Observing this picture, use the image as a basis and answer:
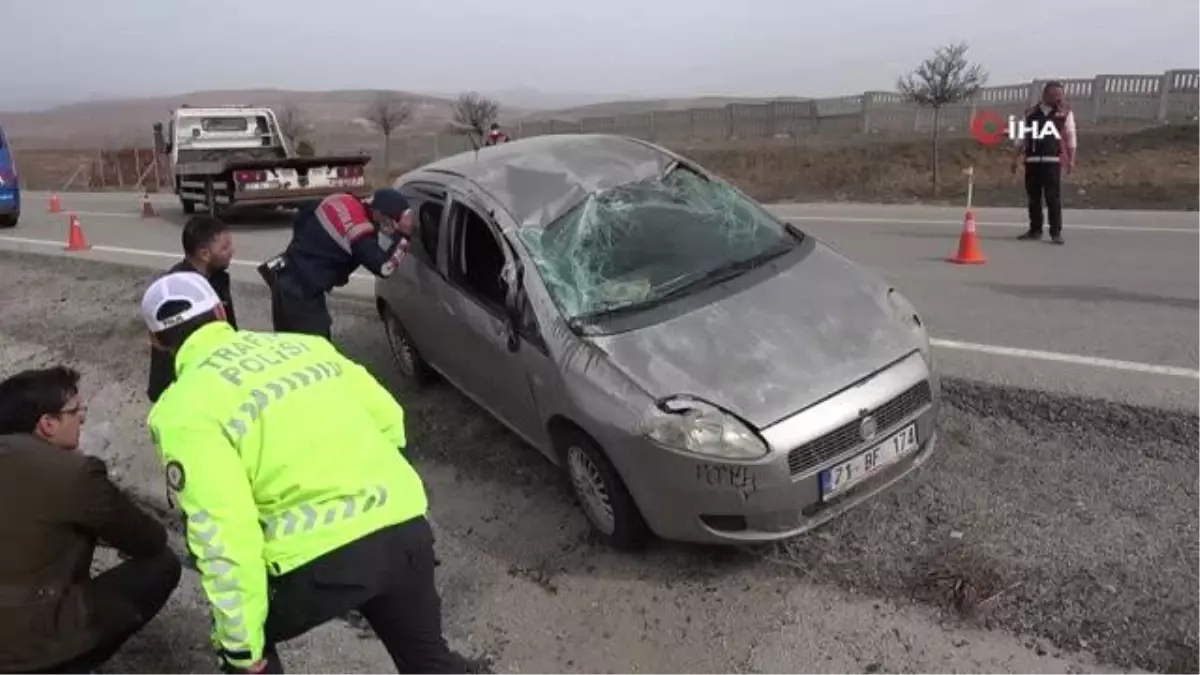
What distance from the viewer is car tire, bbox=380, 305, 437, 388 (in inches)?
233

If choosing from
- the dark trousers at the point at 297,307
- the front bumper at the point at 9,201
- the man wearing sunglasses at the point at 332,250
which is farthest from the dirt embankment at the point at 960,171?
the front bumper at the point at 9,201

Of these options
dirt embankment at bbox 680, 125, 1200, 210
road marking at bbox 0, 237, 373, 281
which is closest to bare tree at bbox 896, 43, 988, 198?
dirt embankment at bbox 680, 125, 1200, 210

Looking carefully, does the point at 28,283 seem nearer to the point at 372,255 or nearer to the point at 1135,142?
the point at 372,255

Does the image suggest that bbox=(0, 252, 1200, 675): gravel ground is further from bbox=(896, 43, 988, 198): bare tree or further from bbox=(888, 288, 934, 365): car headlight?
bbox=(896, 43, 988, 198): bare tree

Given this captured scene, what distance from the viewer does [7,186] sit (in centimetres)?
1716

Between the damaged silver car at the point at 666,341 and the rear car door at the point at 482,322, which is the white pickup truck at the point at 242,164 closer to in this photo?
the rear car door at the point at 482,322

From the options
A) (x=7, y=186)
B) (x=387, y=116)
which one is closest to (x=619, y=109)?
(x=387, y=116)

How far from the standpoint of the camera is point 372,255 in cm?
497

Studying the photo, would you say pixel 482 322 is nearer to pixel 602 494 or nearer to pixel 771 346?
pixel 602 494

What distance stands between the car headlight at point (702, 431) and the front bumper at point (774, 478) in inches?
1.3

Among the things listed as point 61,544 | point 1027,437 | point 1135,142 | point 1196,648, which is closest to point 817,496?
point 1196,648

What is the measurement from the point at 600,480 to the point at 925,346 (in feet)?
4.95

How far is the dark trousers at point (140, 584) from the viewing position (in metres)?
3.09

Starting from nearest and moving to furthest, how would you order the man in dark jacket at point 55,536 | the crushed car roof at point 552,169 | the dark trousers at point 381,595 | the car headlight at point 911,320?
the dark trousers at point 381,595, the man in dark jacket at point 55,536, the car headlight at point 911,320, the crushed car roof at point 552,169
